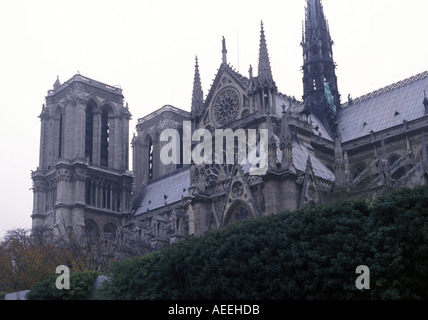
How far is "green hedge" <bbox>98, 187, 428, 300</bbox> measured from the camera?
21.9 metres

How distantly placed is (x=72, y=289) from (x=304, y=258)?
558 inches

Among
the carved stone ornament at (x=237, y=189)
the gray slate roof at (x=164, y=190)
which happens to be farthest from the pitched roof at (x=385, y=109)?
the carved stone ornament at (x=237, y=189)

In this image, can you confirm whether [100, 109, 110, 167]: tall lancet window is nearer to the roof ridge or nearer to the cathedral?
the cathedral

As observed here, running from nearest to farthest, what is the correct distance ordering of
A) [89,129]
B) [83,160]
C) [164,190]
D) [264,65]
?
1. [264,65]
2. [83,160]
3. [164,190]
4. [89,129]

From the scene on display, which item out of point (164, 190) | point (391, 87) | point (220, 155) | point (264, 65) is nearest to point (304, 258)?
point (220, 155)

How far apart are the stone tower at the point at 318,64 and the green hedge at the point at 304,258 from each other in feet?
151

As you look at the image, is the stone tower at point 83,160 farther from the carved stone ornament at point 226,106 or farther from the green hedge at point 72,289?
the green hedge at point 72,289

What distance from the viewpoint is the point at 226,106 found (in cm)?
6562

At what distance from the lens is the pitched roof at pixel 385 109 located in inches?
2448

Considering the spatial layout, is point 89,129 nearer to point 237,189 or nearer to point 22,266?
point 22,266

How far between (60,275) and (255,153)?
16573mm

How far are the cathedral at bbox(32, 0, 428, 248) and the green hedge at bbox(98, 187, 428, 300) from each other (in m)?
8.59

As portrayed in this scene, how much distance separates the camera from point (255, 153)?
44.7 m
